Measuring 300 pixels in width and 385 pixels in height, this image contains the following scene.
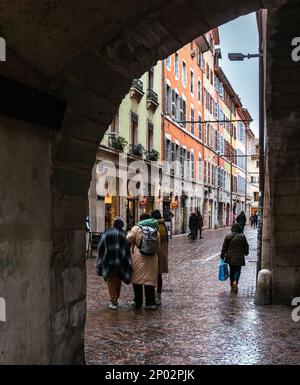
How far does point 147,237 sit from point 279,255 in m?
2.51

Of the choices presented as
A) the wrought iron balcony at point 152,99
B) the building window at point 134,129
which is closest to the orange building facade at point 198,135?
the wrought iron balcony at point 152,99

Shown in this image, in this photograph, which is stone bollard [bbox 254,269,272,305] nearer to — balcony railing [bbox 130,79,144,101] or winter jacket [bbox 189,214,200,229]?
balcony railing [bbox 130,79,144,101]

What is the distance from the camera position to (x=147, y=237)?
380 inches

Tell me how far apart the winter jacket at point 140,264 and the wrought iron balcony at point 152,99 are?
21719 millimetres

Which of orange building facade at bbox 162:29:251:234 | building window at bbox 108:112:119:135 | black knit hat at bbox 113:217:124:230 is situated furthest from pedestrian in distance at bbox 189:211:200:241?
black knit hat at bbox 113:217:124:230

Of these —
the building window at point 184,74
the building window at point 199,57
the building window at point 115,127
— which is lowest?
the building window at point 115,127

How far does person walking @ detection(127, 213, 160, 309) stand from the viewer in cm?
952

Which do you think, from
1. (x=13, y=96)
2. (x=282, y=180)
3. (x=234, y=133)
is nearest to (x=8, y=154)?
(x=13, y=96)

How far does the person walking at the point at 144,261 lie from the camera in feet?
31.2

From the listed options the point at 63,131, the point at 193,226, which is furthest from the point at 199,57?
the point at 63,131

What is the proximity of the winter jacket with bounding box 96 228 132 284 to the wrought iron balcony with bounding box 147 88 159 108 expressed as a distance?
21938mm

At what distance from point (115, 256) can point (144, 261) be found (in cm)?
51

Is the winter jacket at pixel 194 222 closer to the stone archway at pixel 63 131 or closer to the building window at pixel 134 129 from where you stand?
the building window at pixel 134 129

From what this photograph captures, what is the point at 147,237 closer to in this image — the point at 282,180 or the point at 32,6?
the point at 282,180
